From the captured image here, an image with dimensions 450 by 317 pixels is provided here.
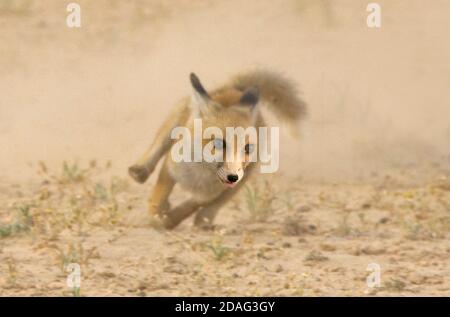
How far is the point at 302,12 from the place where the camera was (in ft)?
40.9

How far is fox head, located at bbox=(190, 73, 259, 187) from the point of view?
7.51m

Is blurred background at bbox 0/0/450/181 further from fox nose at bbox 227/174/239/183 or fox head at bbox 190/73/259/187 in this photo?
fox nose at bbox 227/174/239/183

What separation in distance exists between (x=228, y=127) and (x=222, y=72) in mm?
4064

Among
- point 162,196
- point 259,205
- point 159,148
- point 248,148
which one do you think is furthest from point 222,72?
point 248,148

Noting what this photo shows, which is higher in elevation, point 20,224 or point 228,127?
point 228,127

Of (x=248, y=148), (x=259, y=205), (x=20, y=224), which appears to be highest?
(x=248, y=148)

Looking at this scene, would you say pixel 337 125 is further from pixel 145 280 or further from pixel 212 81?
pixel 145 280

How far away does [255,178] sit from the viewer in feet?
30.6

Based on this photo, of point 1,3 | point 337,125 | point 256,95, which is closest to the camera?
point 256,95

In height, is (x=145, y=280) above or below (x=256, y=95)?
below

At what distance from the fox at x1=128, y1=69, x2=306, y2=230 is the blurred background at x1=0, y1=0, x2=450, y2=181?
148cm

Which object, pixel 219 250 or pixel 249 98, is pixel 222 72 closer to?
pixel 249 98

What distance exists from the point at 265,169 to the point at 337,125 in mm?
2212

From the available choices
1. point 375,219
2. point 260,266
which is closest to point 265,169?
point 375,219
